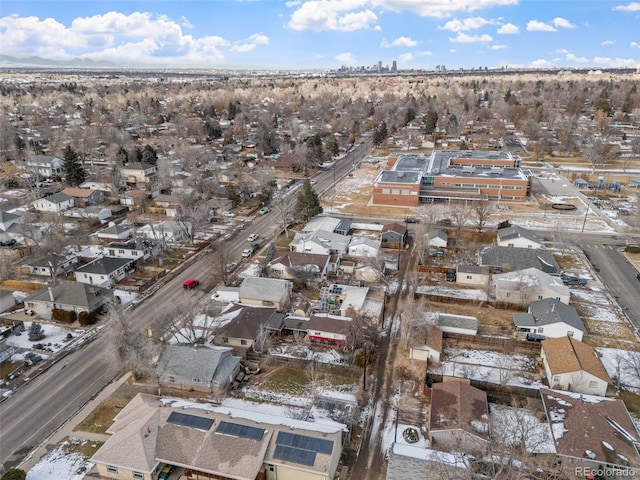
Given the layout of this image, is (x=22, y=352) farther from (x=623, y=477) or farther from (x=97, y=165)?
(x=97, y=165)

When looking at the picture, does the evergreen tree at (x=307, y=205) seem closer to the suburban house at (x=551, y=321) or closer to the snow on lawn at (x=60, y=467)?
the suburban house at (x=551, y=321)

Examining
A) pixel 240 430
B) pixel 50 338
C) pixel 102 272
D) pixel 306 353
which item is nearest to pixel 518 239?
pixel 306 353

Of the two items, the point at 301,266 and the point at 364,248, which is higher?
the point at 364,248

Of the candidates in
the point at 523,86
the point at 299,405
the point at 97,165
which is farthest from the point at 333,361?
the point at 523,86

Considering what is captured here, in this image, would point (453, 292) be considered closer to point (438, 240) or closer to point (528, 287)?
point (528, 287)

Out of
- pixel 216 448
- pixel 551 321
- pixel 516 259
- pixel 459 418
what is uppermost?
pixel 516 259
